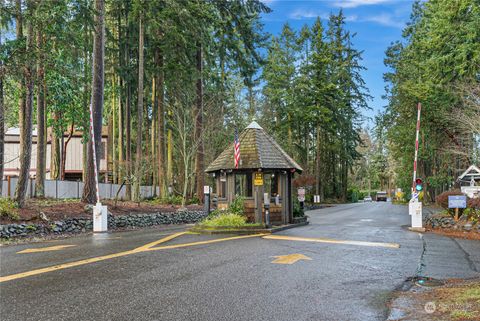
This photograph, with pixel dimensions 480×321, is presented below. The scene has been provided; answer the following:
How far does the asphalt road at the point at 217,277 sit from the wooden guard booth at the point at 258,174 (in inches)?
186

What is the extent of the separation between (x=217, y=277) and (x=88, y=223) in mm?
10971

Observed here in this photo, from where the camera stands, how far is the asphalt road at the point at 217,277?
5.46m

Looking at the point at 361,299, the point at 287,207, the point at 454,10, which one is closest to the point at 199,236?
the point at 287,207

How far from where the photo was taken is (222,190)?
1897 centimetres

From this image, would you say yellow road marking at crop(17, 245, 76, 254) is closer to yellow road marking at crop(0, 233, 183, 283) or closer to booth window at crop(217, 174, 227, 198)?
yellow road marking at crop(0, 233, 183, 283)

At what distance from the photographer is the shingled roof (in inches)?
683

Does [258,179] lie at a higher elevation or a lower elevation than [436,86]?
lower

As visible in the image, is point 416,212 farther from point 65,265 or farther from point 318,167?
point 318,167

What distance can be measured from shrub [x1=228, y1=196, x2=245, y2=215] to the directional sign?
26.4 feet

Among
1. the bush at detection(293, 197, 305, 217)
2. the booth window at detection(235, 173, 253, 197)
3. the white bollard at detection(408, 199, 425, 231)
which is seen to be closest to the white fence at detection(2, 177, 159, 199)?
the booth window at detection(235, 173, 253, 197)

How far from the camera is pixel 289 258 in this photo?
952 cm

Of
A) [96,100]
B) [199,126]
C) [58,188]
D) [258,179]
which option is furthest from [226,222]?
[58,188]

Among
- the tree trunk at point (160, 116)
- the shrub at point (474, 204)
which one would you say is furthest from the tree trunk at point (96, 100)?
the shrub at point (474, 204)

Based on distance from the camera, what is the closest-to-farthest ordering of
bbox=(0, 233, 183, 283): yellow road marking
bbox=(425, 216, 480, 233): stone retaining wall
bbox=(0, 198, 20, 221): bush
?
bbox=(0, 233, 183, 283): yellow road marking
bbox=(0, 198, 20, 221): bush
bbox=(425, 216, 480, 233): stone retaining wall
